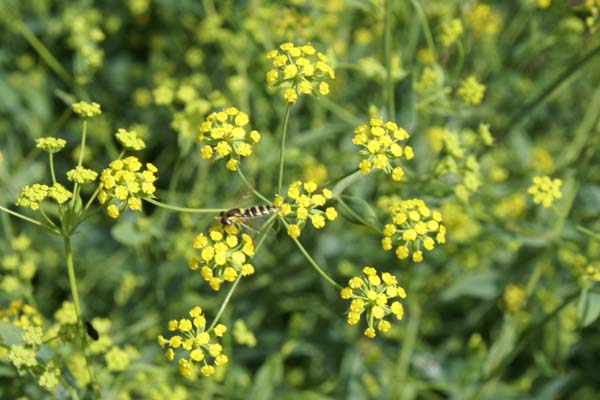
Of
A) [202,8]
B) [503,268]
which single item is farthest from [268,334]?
[202,8]

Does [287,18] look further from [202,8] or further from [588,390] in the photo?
[588,390]

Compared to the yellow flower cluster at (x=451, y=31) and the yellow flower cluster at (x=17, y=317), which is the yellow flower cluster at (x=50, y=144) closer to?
the yellow flower cluster at (x=17, y=317)

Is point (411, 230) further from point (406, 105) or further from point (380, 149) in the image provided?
point (406, 105)

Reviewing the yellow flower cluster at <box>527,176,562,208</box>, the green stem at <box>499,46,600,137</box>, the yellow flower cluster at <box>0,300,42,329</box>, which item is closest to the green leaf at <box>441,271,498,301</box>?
the green stem at <box>499,46,600,137</box>

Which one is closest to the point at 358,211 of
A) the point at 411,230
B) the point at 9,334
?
the point at 411,230

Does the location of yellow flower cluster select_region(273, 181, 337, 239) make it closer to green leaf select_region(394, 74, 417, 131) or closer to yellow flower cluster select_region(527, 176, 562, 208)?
green leaf select_region(394, 74, 417, 131)

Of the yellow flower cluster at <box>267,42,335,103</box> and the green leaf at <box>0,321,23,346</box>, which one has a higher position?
the yellow flower cluster at <box>267,42,335,103</box>

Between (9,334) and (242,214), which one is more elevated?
(242,214)
